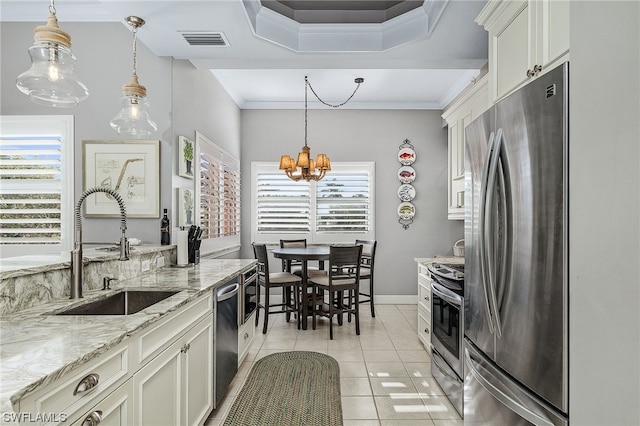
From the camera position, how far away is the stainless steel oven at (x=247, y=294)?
118 inches

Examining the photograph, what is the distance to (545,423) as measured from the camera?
140 centimetres

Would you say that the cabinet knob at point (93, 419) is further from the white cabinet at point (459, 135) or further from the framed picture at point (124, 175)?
the white cabinet at point (459, 135)

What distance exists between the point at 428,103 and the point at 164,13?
4.05 metres

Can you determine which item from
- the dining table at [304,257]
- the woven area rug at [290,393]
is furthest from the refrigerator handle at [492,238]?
the dining table at [304,257]

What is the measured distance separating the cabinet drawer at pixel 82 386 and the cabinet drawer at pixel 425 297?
2.78m

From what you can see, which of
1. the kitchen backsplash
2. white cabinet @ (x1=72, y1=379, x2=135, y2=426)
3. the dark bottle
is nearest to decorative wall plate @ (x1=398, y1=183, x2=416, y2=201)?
the dark bottle

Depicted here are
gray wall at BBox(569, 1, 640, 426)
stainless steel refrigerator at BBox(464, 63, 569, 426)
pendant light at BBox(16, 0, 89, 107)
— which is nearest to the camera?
gray wall at BBox(569, 1, 640, 426)

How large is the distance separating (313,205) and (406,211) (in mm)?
1450

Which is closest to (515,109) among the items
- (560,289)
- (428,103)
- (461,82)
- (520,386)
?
(560,289)

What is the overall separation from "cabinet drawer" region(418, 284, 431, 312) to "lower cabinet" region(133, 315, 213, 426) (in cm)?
211

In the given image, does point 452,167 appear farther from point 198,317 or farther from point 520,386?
point 198,317

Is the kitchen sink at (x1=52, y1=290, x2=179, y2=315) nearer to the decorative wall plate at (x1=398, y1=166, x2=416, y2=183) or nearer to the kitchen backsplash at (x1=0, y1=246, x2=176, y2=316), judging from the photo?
the kitchen backsplash at (x1=0, y1=246, x2=176, y2=316)

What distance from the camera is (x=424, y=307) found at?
142 inches

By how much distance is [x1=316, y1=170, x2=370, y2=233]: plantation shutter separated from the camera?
554 centimetres
